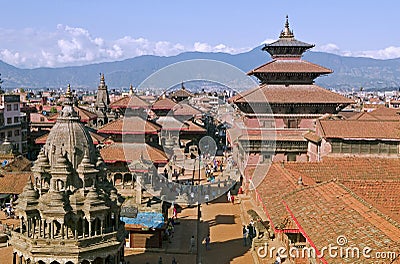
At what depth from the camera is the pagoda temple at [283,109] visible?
119ft

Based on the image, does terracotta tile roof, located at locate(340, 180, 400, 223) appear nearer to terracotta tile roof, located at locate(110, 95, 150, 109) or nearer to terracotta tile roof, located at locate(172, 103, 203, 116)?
terracotta tile roof, located at locate(110, 95, 150, 109)

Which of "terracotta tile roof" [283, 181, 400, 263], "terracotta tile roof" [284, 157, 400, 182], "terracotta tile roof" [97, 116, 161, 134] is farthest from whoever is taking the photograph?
"terracotta tile roof" [97, 116, 161, 134]

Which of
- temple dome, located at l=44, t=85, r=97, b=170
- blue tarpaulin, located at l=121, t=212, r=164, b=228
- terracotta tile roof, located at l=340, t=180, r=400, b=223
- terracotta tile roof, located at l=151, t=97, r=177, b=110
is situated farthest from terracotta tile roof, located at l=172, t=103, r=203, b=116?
terracotta tile roof, located at l=340, t=180, r=400, b=223

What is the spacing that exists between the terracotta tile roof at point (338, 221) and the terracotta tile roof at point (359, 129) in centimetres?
1645

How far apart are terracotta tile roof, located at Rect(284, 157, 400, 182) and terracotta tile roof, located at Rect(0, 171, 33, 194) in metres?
17.6

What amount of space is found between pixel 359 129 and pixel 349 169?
8.26m

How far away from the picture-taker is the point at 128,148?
33094 mm

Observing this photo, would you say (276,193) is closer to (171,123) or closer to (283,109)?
(283,109)

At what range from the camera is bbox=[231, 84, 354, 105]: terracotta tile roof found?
120 ft

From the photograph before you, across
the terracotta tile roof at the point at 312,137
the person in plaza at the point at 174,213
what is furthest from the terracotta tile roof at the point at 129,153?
the terracotta tile roof at the point at 312,137

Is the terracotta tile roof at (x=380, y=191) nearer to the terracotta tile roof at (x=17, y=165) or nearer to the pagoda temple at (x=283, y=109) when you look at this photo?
the pagoda temple at (x=283, y=109)

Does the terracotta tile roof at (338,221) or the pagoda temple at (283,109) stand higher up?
the pagoda temple at (283,109)

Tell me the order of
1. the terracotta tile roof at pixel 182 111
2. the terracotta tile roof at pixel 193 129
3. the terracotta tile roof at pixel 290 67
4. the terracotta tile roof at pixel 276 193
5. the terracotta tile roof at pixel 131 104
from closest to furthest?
the terracotta tile roof at pixel 276 193
the terracotta tile roof at pixel 290 67
the terracotta tile roof at pixel 131 104
the terracotta tile roof at pixel 193 129
the terracotta tile roof at pixel 182 111

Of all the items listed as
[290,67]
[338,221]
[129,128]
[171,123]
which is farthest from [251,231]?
[171,123]
